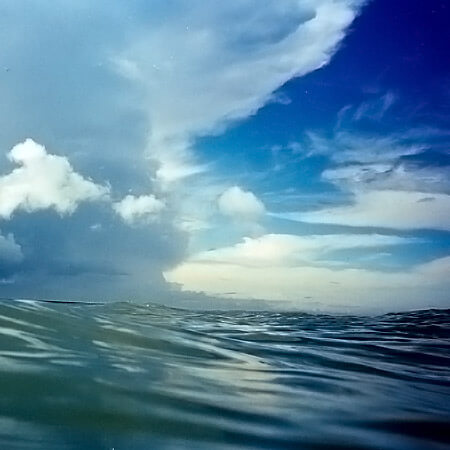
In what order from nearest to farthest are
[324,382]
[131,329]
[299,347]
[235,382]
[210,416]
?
[210,416], [235,382], [324,382], [131,329], [299,347]

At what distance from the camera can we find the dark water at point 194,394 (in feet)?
9.37

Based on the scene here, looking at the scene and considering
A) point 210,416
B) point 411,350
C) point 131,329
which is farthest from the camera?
point 411,350

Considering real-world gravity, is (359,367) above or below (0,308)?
below

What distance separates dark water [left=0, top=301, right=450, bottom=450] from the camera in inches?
112

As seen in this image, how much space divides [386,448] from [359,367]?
11.4 ft

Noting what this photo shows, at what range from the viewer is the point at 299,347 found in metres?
8.02

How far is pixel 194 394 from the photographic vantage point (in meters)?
3.82

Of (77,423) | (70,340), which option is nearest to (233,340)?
(70,340)

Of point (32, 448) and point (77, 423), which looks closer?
point (32, 448)

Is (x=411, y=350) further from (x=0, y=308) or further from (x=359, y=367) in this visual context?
(x=0, y=308)

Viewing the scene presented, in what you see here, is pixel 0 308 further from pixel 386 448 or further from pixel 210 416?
pixel 386 448

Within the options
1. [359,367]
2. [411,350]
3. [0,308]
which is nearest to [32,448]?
[359,367]

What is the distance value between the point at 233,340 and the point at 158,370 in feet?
12.4

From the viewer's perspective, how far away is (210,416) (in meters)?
3.27
